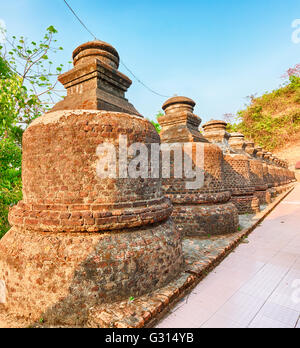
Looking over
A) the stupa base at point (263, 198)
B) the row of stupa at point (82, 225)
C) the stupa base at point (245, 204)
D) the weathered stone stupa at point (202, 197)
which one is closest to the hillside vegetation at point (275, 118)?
the stupa base at point (263, 198)

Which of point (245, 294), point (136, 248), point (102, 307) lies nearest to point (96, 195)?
point (136, 248)

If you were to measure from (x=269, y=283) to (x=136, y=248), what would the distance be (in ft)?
6.42

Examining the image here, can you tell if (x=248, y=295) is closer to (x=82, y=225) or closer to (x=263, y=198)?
(x=82, y=225)

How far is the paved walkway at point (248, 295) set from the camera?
212cm

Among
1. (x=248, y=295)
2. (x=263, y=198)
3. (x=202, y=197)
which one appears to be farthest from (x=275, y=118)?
(x=248, y=295)

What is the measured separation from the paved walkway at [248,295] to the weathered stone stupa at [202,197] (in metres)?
0.87

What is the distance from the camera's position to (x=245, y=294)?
2588 millimetres

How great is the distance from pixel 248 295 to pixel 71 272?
2.13m

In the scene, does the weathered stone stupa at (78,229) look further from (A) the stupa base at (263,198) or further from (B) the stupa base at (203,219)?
(A) the stupa base at (263,198)

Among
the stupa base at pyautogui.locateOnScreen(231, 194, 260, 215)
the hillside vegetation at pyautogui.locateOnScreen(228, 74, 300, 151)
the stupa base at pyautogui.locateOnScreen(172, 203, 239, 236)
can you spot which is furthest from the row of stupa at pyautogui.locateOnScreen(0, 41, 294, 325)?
the hillside vegetation at pyautogui.locateOnScreen(228, 74, 300, 151)

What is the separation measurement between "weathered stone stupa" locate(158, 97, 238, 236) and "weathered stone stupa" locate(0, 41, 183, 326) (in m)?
2.19

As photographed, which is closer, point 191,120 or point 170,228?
point 170,228
